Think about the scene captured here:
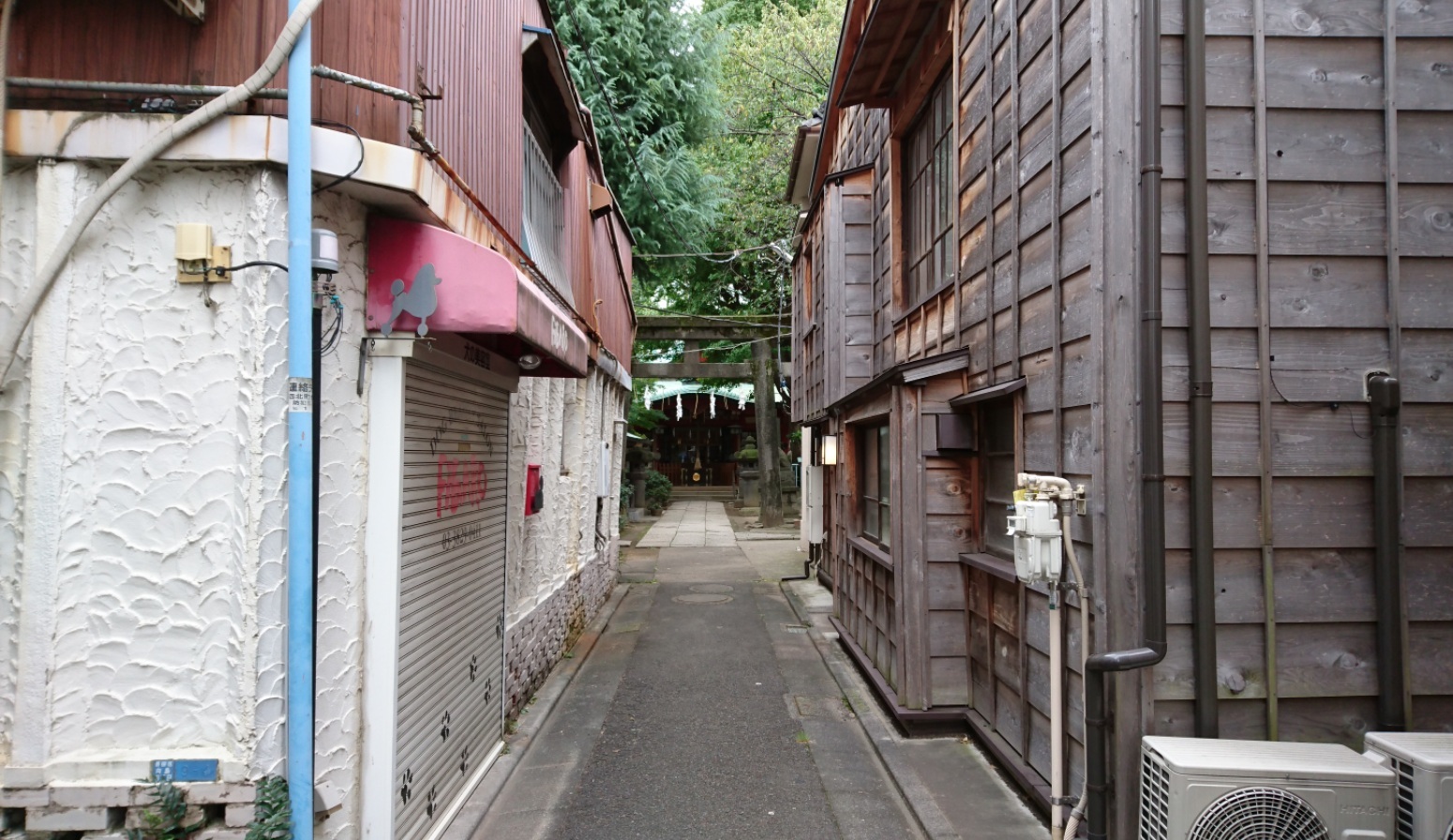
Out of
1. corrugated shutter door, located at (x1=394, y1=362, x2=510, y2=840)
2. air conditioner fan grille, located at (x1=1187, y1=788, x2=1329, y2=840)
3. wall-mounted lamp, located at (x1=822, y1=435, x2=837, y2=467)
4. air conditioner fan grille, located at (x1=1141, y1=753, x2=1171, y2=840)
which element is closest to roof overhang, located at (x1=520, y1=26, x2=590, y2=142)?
corrugated shutter door, located at (x1=394, y1=362, x2=510, y2=840)

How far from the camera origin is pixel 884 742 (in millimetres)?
6379

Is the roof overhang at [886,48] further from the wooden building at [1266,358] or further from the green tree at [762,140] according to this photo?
the green tree at [762,140]

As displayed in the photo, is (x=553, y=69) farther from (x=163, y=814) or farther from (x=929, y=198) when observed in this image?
(x=163, y=814)

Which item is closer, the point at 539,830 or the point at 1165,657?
the point at 1165,657

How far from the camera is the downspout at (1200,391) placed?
3762 millimetres

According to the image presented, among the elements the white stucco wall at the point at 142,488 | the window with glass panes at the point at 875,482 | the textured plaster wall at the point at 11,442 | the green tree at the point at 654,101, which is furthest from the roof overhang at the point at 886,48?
the green tree at the point at 654,101

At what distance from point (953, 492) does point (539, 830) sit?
3928mm

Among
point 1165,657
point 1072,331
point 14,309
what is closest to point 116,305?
point 14,309

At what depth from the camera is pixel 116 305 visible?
351 cm

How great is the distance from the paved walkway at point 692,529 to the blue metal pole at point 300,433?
53.7ft

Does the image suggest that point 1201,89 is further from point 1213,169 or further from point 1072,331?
point 1072,331

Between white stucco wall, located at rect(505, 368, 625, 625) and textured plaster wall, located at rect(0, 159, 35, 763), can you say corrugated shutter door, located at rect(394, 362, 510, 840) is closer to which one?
white stucco wall, located at rect(505, 368, 625, 625)

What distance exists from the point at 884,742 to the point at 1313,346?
4.23 meters

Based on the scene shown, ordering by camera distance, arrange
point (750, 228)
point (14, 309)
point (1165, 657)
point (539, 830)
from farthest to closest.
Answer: point (750, 228) → point (539, 830) → point (1165, 657) → point (14, 309)
